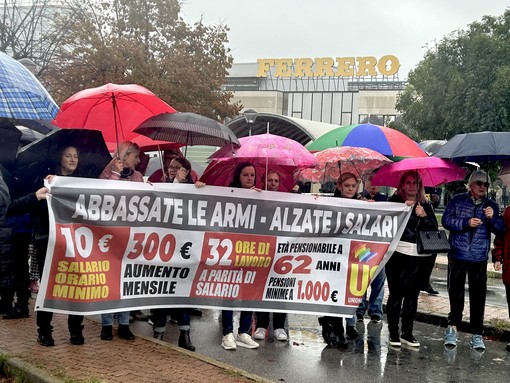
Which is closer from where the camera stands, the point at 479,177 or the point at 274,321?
the point at 479,177

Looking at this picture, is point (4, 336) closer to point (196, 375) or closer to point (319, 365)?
point (196, 375)

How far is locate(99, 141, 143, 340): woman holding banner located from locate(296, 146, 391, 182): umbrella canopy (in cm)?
193

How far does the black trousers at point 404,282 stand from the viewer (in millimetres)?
7234

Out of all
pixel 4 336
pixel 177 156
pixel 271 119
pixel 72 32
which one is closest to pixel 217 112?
pixel 271 119

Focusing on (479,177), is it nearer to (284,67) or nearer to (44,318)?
(44,318)

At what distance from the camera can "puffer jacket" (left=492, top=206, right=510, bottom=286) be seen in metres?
7.31

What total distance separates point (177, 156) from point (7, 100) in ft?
7.74

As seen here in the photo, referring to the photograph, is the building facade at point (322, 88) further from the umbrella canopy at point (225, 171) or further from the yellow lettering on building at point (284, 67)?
the umbrella canopy at point (225, 171)

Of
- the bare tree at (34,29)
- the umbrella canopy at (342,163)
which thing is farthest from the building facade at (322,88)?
the umbrella canopy at (342,163)

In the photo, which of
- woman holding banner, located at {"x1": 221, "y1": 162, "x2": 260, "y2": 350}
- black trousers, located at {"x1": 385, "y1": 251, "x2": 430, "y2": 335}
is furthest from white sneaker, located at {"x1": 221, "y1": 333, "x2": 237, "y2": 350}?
black trousers, located at {"x1": 385, "y1": 251, "x2": 430, "y2": 335}

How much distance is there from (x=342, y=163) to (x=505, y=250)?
2.10 m

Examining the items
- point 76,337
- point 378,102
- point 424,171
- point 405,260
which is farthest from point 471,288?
point 378,102

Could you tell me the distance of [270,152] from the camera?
21.6ft

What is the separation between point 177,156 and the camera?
8.02 meters
